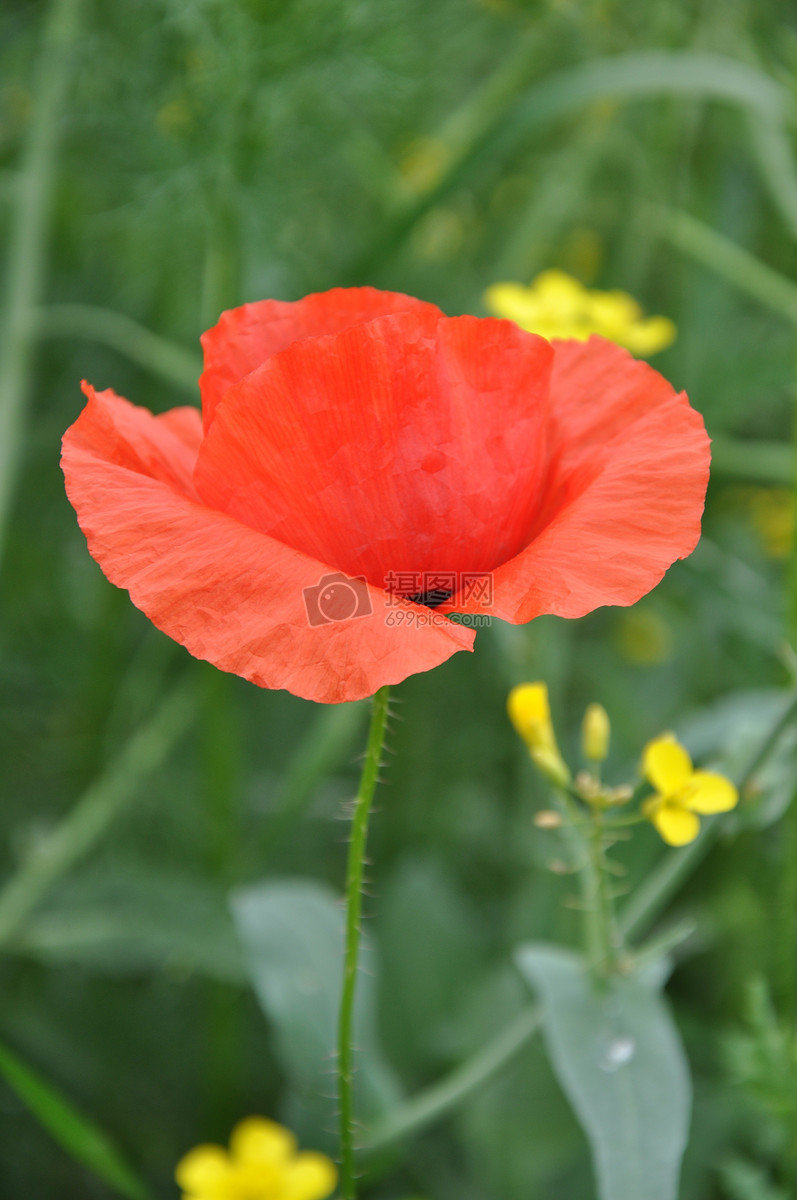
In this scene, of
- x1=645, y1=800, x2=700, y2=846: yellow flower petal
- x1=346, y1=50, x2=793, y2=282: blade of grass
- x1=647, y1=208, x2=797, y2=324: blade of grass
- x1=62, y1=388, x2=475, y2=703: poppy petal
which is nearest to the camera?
x1=62, y1=388, x2=475, y2=703: poppy petal

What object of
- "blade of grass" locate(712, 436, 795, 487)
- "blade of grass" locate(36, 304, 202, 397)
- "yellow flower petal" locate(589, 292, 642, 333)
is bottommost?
"blade of grass" locate(712, 436, 795, 487)

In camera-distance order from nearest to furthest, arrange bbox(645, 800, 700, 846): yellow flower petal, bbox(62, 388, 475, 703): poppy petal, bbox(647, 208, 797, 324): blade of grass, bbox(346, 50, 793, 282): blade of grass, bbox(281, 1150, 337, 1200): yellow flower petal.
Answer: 1. bbox(62, 388, 475, 703): poppy petal
2. bbox(645, 800, 700, 846): yellow flower petal
3. bbox(281, 1150, 337, 1200): yellow flower petal
4. bbox(346, 50, 793, 282): blade of grass
5. bbox(647, 208, 797, 324): blade of grass

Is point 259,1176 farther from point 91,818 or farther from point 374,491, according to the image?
point 374,491

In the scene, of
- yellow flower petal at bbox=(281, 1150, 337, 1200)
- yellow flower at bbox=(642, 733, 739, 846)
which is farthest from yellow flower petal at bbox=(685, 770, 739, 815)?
yellow flower petal at bbox=(281, 1150, 337, 1200)

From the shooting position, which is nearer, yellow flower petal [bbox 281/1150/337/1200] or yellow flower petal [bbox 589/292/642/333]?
yellow flower petal [bbox 281/1150/337/1200]

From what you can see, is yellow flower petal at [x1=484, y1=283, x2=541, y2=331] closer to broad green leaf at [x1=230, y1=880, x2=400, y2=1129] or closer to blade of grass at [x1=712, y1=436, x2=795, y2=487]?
blade of grass at [x1=712, y1=436, x2=795, y2=487]

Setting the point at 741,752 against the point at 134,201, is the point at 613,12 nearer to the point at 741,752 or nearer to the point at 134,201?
the point at 134,201
